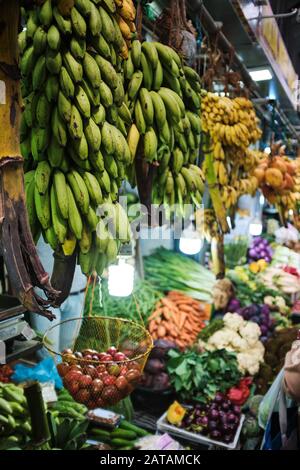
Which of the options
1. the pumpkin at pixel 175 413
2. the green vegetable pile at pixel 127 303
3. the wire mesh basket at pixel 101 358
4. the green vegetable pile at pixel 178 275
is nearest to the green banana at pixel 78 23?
the wire mesh basket at pixel 101 358

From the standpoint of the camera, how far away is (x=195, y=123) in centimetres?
153

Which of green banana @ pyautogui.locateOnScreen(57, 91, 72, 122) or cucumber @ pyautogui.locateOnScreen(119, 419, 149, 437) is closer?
green banana @ pyautogui.locateOnScreen(57, 91, 72, 122)

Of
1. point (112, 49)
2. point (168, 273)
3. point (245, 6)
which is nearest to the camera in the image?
point (112, 49)

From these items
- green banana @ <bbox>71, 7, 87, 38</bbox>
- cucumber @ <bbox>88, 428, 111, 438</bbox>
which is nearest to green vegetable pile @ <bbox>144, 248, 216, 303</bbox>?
cucumber @ <bbox>88, 428, 111, 438</bbox>

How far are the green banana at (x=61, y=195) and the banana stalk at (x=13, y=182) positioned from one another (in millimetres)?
108

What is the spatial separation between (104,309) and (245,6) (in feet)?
6.58

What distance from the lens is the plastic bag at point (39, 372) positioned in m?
2.12

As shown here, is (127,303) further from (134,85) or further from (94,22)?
(94,22)

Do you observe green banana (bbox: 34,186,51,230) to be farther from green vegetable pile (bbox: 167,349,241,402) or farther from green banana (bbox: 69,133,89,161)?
green vegetable pile (bbox: 167,349,241,402)

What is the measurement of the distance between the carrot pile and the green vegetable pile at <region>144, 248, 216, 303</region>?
0.14m

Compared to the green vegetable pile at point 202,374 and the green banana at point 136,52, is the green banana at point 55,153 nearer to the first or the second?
the green banana at point 136,52

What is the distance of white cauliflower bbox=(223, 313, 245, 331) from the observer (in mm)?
3477
